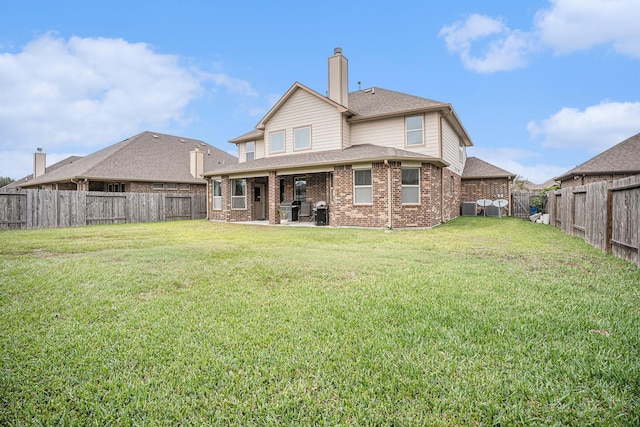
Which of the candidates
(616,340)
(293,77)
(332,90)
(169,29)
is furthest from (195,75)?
(616,340)

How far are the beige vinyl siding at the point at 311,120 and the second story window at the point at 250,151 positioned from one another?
281 cm

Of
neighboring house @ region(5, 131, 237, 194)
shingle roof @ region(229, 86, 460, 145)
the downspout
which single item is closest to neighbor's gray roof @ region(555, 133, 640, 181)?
shingle roof @ region(229, 86, 460, 145)

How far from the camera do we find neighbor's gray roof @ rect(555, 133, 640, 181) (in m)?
17.8

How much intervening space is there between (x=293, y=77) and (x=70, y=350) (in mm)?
17334

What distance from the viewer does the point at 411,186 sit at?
14062mm

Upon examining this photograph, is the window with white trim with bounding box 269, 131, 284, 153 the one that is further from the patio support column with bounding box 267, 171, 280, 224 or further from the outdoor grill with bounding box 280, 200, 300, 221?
the outdoor grill with bounding box 280, 200, 300, 221

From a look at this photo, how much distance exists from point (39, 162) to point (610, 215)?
3725 centimetres

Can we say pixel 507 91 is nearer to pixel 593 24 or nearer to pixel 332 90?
pixel 593 24

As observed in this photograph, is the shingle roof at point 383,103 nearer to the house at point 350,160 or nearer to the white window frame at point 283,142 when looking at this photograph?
the house at point 350,160

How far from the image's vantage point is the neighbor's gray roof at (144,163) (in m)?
21.9

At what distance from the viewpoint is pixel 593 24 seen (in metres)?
11.8

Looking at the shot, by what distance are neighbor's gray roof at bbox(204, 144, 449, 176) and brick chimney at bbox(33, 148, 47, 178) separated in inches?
809

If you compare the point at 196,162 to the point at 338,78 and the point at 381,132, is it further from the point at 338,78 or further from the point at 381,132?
the point at 381,132

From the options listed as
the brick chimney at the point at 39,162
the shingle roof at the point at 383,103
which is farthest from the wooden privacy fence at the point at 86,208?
the brick chimney at the point at 39,162
